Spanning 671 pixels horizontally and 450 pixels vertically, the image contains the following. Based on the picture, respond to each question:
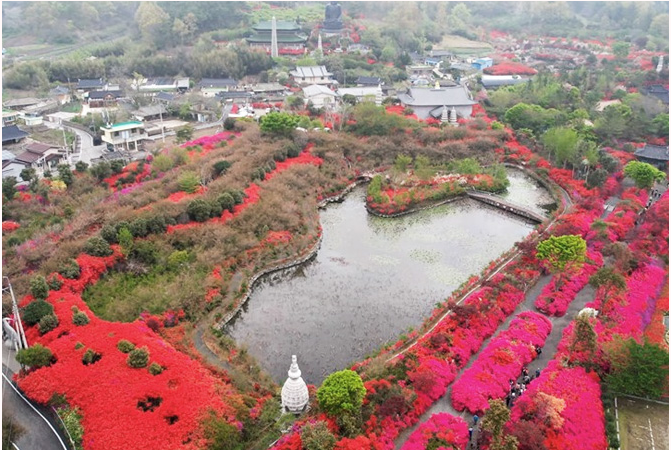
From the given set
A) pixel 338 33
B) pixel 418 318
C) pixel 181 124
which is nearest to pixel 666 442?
pixel 418 318

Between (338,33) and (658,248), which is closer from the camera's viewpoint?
(658,248)

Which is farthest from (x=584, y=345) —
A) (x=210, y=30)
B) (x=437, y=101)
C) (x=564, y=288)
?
(x=210, y=30)

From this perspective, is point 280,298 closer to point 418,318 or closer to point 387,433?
point 418,318

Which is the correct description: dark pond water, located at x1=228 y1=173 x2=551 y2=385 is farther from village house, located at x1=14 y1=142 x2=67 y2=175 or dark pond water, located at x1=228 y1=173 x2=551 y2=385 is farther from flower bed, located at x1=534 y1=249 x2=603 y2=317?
village house, located at x1=14 y1=142 x2=67 y2=175

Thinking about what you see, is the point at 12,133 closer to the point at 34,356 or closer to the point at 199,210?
the point at 199,210

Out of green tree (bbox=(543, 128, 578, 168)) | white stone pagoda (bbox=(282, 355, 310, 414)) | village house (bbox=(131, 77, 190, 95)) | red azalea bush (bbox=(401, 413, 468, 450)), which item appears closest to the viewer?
red azalea bush (bbox=(401, 413, 468, 450))

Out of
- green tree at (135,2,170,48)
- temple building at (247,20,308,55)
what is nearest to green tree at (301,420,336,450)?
temple building at (247,20,308,55)
